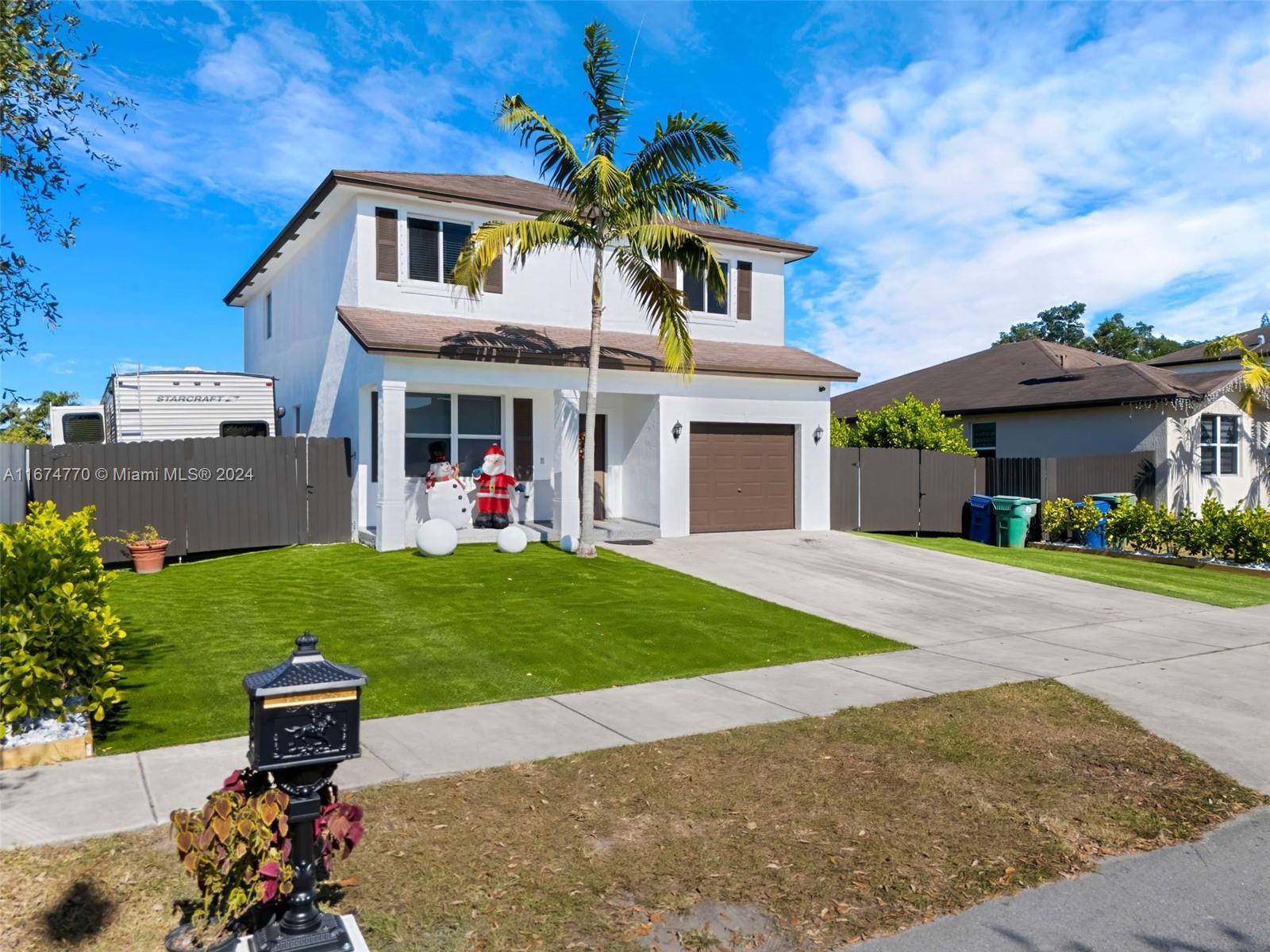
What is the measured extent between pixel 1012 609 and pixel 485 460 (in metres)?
9.18

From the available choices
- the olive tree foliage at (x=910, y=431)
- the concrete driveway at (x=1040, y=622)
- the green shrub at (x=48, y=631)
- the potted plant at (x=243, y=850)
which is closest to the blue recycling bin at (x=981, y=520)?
the olive tree foliage at (x=910, y=431)

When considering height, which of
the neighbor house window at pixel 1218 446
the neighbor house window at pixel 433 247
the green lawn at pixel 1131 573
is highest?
the neighbor house window at pixel 433 247

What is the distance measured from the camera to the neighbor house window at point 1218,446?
23125 millimetres

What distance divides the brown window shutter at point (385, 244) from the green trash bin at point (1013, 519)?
13.9 meters

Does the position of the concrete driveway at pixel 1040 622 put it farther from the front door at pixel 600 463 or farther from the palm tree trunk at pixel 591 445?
the front door at pixel 600 463

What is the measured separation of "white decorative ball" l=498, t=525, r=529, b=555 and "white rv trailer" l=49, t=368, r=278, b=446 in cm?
569

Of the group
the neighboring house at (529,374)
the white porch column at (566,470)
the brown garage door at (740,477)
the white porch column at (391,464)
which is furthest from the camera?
the brown garage door at (740,477)

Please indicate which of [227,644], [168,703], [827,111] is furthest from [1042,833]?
[827,111]

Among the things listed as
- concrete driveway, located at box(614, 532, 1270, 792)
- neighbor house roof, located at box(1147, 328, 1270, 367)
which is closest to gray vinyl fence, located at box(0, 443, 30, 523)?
concrete driveway, located at box(614, 532, 1270, 792)

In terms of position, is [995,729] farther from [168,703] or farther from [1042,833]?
[168,703]

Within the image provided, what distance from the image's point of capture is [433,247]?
53.5ft

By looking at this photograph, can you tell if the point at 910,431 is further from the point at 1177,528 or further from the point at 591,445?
the point at 591,445

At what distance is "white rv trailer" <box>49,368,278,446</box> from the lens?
1573cm

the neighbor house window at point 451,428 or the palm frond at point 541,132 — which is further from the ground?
the palm frond at point 541,132
